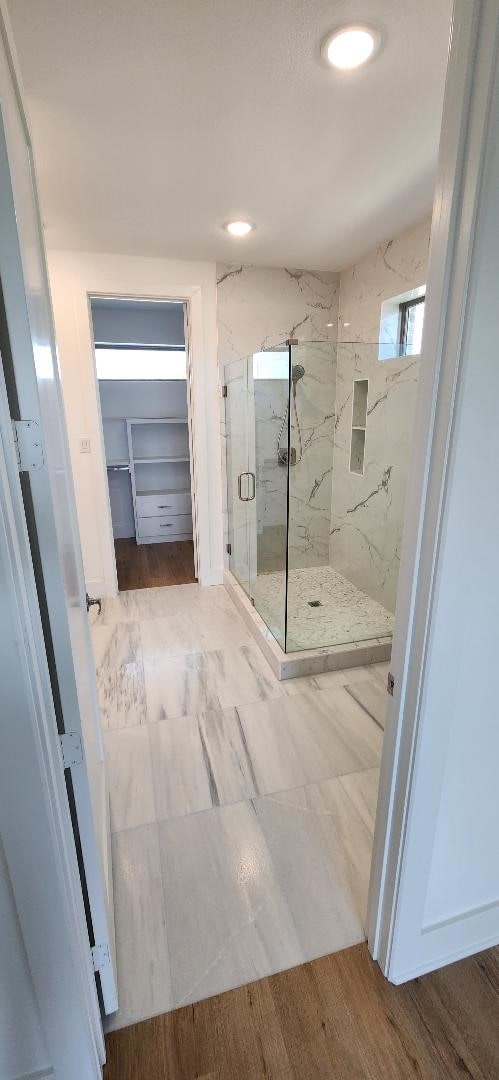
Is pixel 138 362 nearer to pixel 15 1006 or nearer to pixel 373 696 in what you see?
pixel 373 696

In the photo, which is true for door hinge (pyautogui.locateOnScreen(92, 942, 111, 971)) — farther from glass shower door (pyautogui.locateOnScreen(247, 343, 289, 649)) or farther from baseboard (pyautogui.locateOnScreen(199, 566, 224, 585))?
baseboard (pyautogui.locateOnScreen(199, 566, 224, 585))

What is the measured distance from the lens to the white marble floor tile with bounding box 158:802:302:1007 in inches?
49.4

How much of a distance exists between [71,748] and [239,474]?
113 inches

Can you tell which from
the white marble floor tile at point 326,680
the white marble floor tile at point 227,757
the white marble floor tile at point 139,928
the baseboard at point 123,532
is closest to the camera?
the white marble floor tile at point 139,928

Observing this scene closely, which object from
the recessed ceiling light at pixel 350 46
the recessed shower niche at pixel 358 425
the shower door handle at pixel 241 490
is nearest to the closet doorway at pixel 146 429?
the shower door handle at pixel 241 490

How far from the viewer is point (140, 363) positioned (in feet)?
15.5

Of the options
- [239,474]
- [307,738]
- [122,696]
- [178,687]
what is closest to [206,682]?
[178,687]

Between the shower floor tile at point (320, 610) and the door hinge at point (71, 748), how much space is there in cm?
181

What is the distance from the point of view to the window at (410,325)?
9.69 ft

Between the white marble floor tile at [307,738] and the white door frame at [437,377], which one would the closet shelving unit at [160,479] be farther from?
the white door frame at [437,377]

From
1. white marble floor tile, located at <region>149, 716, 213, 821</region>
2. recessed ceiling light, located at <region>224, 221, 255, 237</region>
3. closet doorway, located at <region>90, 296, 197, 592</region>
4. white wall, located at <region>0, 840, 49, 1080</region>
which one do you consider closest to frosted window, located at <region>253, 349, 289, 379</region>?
recessed ceiling light, located at <region>224, 221, 255, 237</region>

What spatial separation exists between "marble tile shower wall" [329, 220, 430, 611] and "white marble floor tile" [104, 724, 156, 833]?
194 centimetres

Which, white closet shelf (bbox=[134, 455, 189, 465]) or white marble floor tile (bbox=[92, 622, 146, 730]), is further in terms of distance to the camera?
white closet shelf (bbox=[134, 455, 189, 465])

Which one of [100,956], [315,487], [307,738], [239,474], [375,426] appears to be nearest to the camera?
[100,956]
